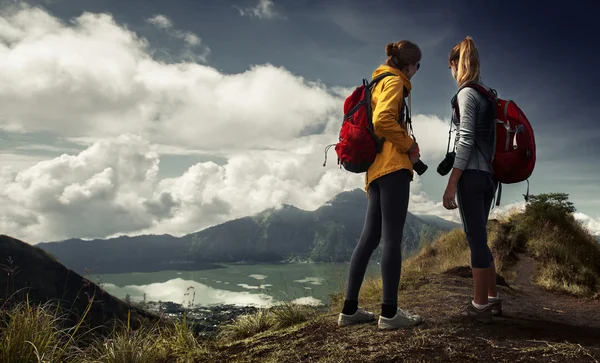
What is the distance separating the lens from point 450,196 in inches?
122

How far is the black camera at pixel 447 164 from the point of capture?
10.7ft

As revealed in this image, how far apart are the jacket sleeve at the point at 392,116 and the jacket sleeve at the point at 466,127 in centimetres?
41

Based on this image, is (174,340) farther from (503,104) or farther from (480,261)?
(503,104)

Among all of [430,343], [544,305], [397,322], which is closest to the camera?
[430,343]

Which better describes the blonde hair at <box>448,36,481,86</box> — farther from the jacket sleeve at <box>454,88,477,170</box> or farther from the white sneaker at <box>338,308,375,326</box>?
the white sneaker at <box>338,308,375,326</box>

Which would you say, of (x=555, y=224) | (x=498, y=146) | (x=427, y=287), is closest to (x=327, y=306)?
(x=427, y=287)

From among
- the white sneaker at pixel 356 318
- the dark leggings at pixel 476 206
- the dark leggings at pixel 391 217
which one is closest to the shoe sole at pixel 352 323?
the white sneaker at pixel 356 318

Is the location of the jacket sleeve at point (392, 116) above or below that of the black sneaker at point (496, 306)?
above

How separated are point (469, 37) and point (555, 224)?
45.5 feet

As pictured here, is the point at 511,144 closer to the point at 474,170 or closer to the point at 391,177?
the point at 474,170

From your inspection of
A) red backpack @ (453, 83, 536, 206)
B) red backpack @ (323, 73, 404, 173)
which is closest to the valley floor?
red backpack @ (453, 83, 536, 206)

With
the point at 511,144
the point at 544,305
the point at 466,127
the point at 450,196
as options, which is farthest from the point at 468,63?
the point at 544,305

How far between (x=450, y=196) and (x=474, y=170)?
0.87 ft

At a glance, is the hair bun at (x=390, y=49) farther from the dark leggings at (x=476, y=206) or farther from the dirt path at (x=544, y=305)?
the dirt path at (x=544, y=305)
